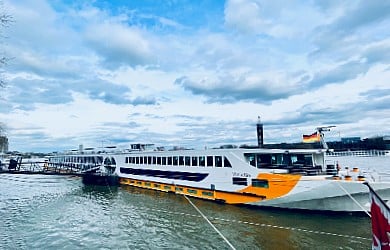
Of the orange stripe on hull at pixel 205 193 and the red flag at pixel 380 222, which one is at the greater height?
the red flag at pixel 380 222

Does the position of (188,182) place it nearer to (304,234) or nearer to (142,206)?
(142,206)

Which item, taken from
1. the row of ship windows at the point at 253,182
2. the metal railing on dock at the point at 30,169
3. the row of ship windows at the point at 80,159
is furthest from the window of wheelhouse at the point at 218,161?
the row of ship windows at the point at 80,159

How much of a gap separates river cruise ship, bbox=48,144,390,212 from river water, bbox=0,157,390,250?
85cm

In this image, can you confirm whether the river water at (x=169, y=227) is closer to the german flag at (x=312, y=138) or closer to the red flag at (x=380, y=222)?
the german flag at (x=312, y=138)

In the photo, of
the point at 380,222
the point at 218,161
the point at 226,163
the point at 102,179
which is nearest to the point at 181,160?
the point at 218,161

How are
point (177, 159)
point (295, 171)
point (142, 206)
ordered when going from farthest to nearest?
1. point (177, 159)
2. point (142, 206)
3. point (295, 171)

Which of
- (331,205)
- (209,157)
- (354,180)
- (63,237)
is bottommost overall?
(63,237)

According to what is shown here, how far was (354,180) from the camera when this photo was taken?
60.3 ft

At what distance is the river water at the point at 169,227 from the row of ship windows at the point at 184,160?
10.8 feet

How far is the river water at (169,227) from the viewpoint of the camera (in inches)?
596

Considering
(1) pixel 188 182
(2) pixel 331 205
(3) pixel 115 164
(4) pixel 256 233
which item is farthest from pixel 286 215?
(3) pixel 115 164

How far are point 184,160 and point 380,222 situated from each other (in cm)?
2492

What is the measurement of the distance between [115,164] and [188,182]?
1696cm

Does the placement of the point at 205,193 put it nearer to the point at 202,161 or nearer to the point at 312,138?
the point at 202,161
